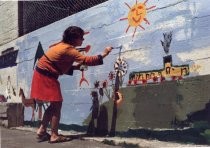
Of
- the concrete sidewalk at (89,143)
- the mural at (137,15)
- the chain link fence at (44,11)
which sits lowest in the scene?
the concrete sidewalk at (89,143)

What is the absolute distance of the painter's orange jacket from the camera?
205 inches

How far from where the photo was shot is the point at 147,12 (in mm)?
5320

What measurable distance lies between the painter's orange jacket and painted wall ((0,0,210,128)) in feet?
1.78

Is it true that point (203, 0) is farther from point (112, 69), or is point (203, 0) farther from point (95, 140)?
point (95, 140)

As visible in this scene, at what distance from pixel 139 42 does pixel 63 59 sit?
1.01 m

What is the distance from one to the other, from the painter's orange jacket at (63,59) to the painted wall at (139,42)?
1.78ft

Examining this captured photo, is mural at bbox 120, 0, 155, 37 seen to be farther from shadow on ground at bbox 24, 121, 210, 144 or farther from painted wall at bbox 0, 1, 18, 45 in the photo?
painted wall at bbox 0, 1, 18, 45

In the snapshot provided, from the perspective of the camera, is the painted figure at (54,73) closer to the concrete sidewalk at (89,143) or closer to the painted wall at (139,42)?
the concrete sidewalk at (89,143)

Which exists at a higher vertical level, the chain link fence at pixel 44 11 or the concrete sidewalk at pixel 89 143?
the chain link fence at pixel 44 11

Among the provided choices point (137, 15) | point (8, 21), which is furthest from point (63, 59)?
point (8, 21)

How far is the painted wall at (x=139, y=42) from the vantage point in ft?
15.1

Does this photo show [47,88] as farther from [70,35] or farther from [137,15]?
[137,15]

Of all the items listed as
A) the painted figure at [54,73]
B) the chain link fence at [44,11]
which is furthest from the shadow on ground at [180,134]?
the chain link fence at [44,11]

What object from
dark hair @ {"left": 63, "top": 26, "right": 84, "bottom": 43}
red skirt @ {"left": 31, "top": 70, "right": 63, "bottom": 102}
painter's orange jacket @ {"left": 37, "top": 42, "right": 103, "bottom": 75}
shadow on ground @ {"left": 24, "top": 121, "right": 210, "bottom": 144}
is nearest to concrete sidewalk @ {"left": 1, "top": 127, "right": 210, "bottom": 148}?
shadow on ground @ {"left": 24, "top": 121, "right": 210, "bottom": 144}
